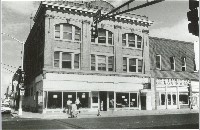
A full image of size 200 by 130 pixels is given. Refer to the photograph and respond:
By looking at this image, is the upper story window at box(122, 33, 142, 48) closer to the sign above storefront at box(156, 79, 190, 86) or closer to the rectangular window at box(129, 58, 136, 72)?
the rectangular window at box(129, 58, 136, 72)

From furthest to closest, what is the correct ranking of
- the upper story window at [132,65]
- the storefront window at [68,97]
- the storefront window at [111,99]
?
the upper story window at [132,65], the storefront window at [111,99], the storefront window at [68,97]

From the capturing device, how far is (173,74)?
3584 centimetres

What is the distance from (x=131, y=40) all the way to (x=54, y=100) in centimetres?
1167

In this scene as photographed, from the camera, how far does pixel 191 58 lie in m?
37.3

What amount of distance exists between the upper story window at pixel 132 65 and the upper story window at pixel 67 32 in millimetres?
6248

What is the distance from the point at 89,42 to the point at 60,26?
3.56 m

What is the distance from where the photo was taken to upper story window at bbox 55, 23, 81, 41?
29.5m

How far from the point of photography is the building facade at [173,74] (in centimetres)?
3478

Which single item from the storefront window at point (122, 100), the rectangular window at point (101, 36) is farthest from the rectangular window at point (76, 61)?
the storefront window at point (122, 100)

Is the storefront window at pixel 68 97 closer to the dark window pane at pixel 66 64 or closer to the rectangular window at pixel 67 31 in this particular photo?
the dark window pane at pixel 66 64

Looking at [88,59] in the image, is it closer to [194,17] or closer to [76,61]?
[76,61]

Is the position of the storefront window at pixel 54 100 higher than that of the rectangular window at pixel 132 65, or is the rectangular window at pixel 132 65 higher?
the rectangular window at pixel 132 65

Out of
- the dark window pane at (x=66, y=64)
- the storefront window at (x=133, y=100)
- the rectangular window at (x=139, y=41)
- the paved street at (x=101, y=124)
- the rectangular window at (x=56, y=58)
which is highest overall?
the rectangular window at (x=139, y=41)

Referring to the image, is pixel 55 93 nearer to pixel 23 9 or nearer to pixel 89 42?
pixel 89 42
